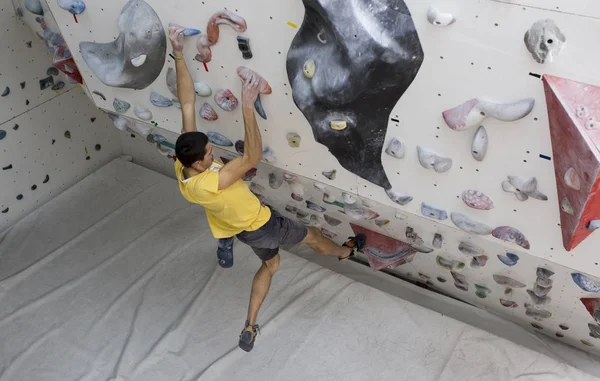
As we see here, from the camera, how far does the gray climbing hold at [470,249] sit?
2.11 metres

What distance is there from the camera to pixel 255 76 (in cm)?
190

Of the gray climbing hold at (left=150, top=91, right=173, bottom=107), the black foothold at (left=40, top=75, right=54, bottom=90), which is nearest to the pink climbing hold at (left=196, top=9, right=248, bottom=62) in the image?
the gray climbing hold at (left=150, top=91, right=173, bottom=107)

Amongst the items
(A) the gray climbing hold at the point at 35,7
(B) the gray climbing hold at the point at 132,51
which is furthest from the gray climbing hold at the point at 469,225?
(A) the gray climbing hold at the point at 35,7

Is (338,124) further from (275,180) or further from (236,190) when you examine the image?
(275,180)

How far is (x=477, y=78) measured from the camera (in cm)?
145

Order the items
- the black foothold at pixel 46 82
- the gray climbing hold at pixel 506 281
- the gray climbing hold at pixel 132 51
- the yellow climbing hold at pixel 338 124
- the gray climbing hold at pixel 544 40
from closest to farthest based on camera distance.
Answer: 1. the gray climbing hold at pixel 544 40
2. the yellow climbing hold at pixel 338 124
3. the gray climbing hold at pixel 132 51
4. the gray climbing hold at pixel 506 281
5. the black foothold at pixel 46 82

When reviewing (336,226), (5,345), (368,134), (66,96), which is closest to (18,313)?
(5,345)

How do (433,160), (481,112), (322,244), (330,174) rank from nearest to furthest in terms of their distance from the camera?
(481,112), (433,160), (330,174), (322,244)

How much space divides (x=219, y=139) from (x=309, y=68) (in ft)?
2.28

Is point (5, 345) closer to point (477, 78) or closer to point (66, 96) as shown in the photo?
point (66, 96)

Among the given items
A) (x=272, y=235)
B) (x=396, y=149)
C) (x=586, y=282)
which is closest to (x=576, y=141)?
(x=396, y=149)

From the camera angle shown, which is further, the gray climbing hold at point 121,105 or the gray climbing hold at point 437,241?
the gray climbing hold at point 121,105

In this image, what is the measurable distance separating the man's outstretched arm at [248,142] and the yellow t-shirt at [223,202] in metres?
0.04

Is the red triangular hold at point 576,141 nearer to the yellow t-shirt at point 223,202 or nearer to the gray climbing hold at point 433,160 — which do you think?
the gray climbing hold at point 433,160
